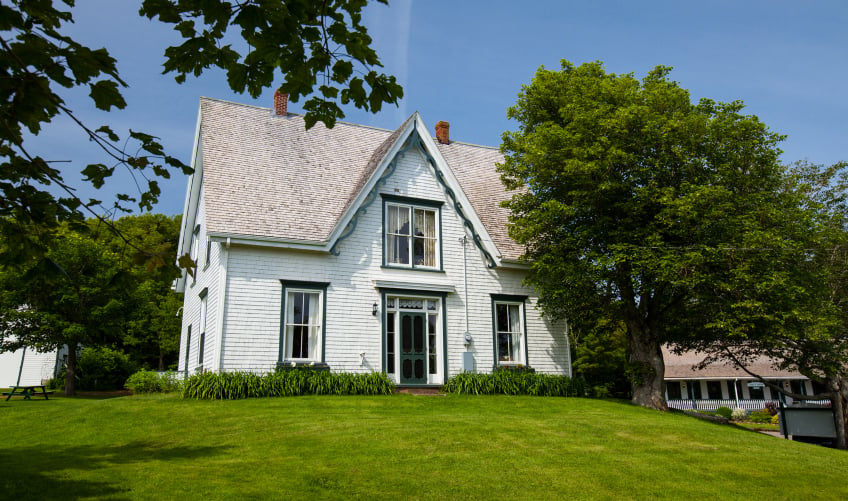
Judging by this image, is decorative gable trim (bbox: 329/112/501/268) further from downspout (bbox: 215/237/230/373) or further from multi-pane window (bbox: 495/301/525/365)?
downspout (bbox: 215/237/230/373)

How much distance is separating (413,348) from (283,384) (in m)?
4.18

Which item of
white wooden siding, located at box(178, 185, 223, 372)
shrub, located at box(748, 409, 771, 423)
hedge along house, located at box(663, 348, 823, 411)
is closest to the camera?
white wooden siding, located at box(178, 185, 223, 372)

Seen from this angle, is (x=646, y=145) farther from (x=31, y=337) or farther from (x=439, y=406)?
(x=31, y=337)

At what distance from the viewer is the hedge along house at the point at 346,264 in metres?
17.0

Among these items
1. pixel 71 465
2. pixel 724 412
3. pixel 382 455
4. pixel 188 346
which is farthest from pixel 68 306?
pixel 724 412

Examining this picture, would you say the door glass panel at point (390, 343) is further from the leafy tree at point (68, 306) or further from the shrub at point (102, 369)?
the shrub at point (102, 369)

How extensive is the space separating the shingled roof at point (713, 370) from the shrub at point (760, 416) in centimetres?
267

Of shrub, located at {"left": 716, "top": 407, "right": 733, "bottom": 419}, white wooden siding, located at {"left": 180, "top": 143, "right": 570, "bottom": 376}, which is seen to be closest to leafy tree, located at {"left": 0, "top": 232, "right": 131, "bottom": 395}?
white wooden siding, located at {"left": 180, "top": 143, "right": 570, "bottom": 376}

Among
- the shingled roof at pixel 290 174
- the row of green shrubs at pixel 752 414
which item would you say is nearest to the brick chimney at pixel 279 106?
the shingled roof at pixel 290 174

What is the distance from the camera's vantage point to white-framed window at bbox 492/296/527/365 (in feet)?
65.2

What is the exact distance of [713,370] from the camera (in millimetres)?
48250

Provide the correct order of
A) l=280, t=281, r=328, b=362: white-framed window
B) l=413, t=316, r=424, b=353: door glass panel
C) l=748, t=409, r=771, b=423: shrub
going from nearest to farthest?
l=280, t=281, r=328, b=362: white-framed window < l=413, t=316, r=424, b=353: door glass panel < l=748, t=409, r=771, b=423: shrub

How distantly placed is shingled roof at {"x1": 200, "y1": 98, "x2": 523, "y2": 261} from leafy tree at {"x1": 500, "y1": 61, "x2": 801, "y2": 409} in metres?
2.72

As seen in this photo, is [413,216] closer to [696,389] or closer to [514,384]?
[514,384]
